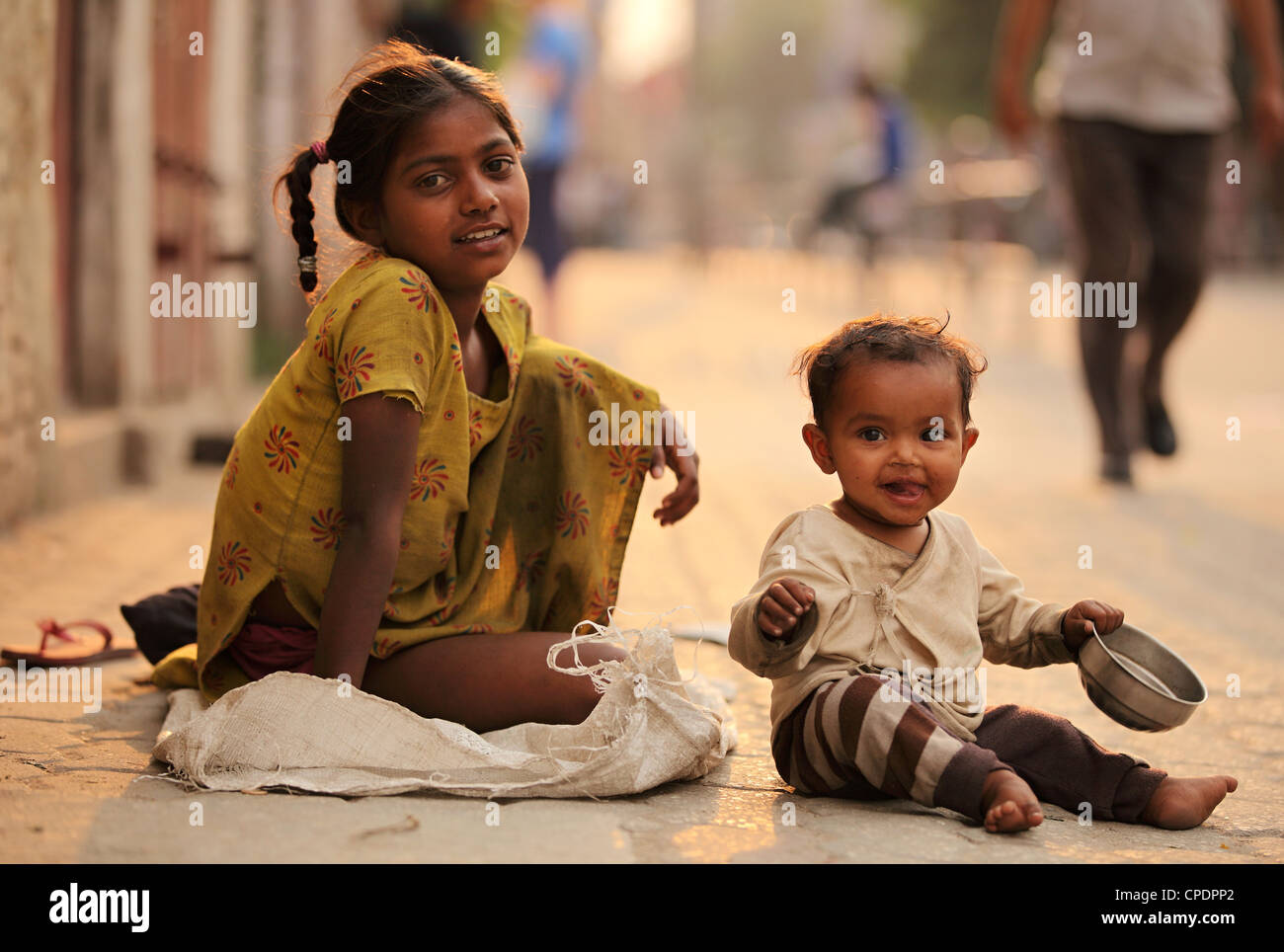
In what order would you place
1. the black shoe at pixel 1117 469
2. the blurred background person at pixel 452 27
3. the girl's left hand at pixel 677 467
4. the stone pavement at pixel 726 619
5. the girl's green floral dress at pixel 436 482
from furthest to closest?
the blurred background person at pixel 452 27 → the black shoe at pixel 1117 469 → the girl's left hand at pixel 677 467 → the girl's green floral dress at pixel 436 482 → the stone pavement at pixel 726 619

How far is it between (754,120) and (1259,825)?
67.9m

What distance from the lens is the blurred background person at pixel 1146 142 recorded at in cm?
617

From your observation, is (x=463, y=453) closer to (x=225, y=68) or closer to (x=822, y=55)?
(x=225, y=68)

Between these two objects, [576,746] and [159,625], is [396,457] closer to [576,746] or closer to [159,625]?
[576,746]

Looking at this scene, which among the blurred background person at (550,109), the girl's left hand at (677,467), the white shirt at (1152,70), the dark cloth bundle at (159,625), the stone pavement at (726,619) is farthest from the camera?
the blurred background person at (550,109)

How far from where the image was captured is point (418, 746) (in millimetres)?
2605

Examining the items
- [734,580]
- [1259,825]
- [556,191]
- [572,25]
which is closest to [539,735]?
[1259,825]

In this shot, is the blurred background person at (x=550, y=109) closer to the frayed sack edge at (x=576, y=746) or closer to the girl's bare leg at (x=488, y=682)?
the girl's bare leg at (x=488, y=682)

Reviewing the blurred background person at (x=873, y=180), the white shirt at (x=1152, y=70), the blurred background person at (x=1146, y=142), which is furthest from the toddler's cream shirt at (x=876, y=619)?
the blurred background person at (x=873, y=180)

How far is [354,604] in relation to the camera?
2650mm

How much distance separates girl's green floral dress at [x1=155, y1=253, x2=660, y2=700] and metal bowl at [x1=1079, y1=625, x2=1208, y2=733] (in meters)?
0.98

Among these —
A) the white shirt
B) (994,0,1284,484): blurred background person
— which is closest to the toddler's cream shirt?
(994,0,1284,484): blurred background person

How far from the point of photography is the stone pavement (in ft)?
7.52

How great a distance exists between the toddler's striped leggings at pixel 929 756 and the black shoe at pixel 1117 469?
4.20 metres
